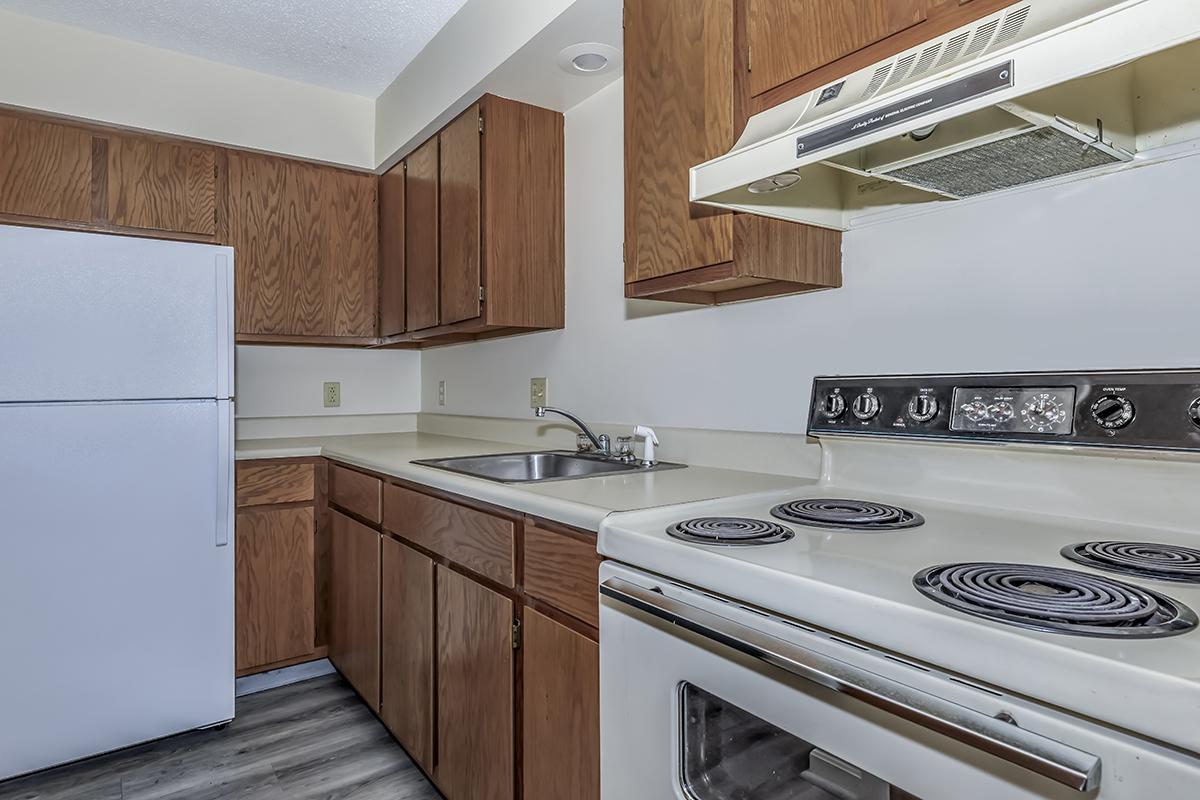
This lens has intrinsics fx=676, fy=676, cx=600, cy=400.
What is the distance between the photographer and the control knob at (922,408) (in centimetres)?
120

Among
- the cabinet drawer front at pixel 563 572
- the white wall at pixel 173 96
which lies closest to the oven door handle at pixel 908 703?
the cabinet drawer front at pixel 563 572

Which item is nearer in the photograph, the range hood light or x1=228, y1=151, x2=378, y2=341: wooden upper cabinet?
the range hood light

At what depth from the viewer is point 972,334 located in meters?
1.25

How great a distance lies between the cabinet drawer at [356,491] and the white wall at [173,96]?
4.88 feet

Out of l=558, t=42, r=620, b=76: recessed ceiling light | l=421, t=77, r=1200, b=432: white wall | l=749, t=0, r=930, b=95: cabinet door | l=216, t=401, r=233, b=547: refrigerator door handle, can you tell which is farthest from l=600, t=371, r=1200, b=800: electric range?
l=216, t=401, r=233, b=547: refrigerator door handle

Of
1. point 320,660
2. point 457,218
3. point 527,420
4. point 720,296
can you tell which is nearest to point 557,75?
point 457,218

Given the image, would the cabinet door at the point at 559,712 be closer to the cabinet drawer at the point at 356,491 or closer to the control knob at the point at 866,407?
the control knob at the point at 866,407

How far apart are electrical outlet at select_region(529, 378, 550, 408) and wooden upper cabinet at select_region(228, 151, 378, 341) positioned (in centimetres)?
95

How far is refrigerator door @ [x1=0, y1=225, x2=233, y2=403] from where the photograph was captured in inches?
74.4

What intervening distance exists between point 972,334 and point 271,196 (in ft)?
8.61

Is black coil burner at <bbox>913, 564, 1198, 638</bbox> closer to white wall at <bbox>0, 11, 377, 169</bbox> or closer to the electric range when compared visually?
the electric range

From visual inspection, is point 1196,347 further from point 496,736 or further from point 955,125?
point 496,736

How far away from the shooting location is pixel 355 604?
90.6 inches

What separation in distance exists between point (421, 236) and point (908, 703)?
7.91 feet
